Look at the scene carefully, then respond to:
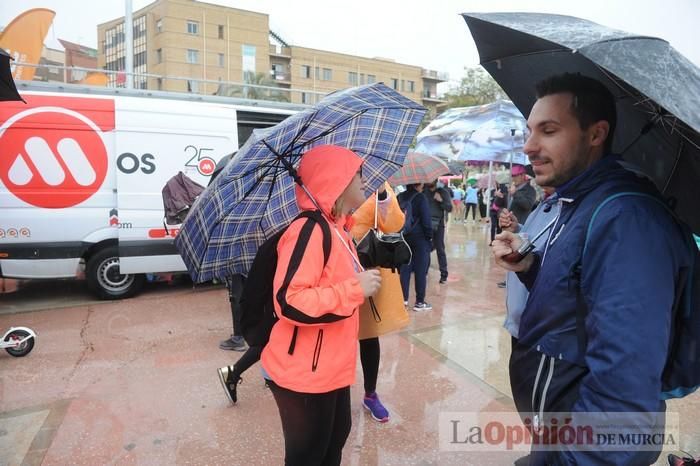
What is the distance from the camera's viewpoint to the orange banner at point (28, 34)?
9.77m

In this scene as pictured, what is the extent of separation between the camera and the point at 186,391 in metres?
3.66

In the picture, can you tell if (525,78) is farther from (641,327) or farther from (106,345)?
(106,345)

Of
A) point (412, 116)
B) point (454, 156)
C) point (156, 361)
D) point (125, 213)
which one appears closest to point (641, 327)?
point (412, 116)

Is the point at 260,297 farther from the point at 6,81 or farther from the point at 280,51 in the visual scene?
the point at 280,51

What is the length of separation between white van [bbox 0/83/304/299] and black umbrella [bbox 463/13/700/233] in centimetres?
511

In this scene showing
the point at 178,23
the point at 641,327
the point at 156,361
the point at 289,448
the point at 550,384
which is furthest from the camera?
the point at 178,23

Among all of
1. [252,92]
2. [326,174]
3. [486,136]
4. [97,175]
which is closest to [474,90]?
[252,92]

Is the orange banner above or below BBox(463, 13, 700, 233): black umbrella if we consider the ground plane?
above

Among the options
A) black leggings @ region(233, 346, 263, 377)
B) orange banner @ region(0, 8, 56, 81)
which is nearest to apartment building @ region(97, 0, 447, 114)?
orange banner @ region(0, 8, 56, 81)

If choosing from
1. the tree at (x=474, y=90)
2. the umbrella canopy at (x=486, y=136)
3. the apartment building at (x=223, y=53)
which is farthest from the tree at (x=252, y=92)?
the apartment building at (x=223, y=53)

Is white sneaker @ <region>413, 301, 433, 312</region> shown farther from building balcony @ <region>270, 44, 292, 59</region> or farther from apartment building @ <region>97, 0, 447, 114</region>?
building balcony @ <region>270, 44, 292, 59</region>

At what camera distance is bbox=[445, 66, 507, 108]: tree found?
107 feet

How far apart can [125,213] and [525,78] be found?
18.0ft

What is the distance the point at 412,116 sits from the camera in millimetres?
2697
